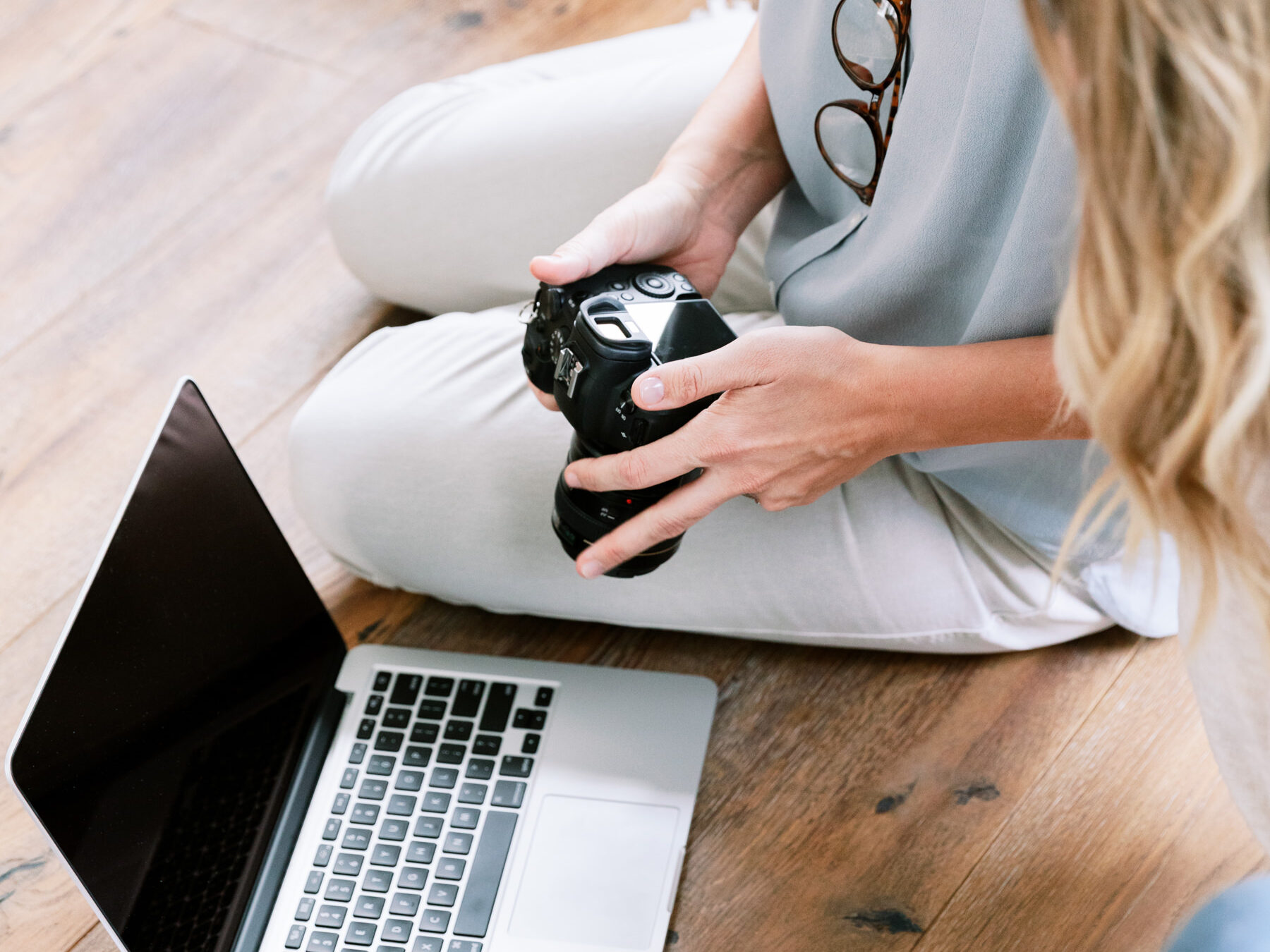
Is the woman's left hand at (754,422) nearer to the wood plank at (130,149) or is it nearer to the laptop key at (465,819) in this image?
the laptop key at (465,819)

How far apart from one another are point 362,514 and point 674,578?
0.79 feet

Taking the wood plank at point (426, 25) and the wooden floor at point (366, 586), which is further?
the wood plank at point (426, 25)

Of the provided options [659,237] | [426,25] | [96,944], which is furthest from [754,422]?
[426,25]

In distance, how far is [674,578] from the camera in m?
0.81

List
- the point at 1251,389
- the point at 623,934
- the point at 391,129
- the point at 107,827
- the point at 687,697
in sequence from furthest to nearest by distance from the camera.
A: the point at 391,129, the point at 687,697, the point at 623,934, the point at 107,827, the point at 1251,389

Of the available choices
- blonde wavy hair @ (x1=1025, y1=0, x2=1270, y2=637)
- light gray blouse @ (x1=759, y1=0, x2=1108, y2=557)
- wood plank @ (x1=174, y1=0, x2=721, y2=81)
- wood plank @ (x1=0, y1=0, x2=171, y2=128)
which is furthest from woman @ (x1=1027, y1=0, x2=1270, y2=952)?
wood plank @ (x1=0, y1=0, x2=171, y2=128)

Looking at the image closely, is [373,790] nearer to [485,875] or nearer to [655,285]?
[485,875]

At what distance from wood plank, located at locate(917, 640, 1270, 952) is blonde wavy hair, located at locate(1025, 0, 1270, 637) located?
1.20 feet

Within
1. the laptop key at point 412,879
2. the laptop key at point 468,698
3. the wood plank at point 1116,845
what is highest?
the laptop key at point 468,698

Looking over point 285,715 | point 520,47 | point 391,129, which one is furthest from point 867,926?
point 520,47

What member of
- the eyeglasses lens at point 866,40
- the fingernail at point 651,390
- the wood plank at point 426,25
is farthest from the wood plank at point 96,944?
the wood plank at point 426,25

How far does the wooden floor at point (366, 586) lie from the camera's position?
0.74m

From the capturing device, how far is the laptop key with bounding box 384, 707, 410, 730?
0.78 m

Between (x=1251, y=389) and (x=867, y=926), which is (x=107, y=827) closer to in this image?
(x=867, y=926)
